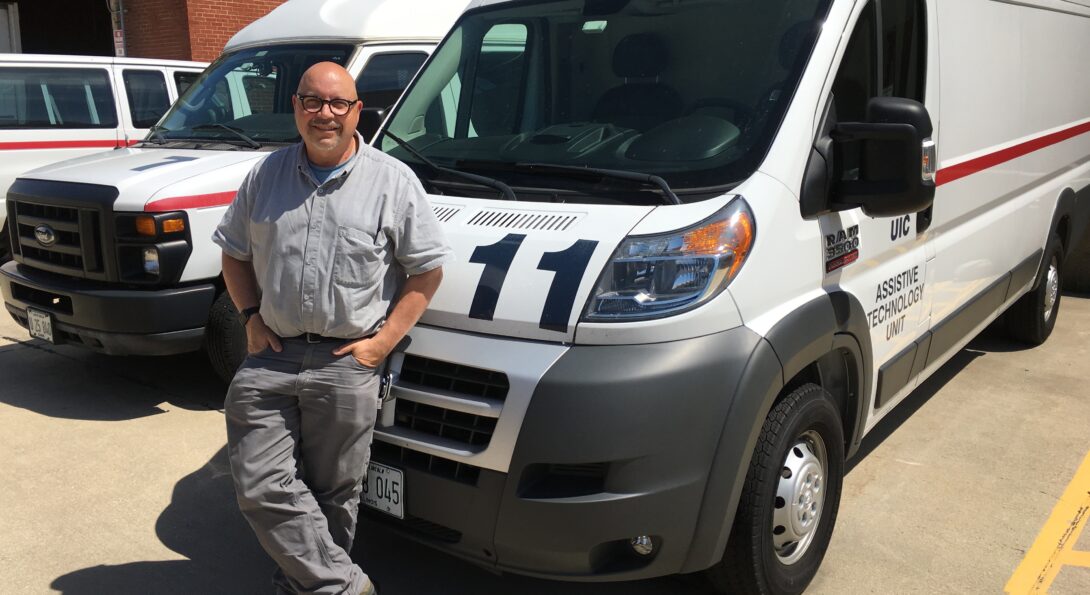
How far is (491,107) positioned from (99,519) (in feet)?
7.94

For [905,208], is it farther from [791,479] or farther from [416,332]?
[416,332]

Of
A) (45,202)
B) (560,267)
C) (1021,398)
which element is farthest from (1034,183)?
(45,202)

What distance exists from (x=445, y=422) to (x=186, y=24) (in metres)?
14.7

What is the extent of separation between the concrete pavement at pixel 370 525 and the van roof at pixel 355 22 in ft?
7.73

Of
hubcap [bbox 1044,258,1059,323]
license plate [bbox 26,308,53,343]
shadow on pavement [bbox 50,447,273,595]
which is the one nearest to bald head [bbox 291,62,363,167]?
shadow on pavement [bbox 50,447,273,595]

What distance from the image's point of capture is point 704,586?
3305mm

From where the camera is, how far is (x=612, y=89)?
3650mm

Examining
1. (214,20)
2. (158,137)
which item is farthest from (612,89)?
(214,20)

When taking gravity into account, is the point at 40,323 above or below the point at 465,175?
below

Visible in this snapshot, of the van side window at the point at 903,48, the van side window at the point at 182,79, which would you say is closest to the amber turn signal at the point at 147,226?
the van side window at the point at 903,48

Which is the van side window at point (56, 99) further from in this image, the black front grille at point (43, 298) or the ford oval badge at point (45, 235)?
the ford oval badge at point (45, 235)

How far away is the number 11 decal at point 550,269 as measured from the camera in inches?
112

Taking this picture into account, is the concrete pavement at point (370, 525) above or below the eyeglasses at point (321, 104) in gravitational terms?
below

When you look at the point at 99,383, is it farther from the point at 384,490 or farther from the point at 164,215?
the point at 384,490
